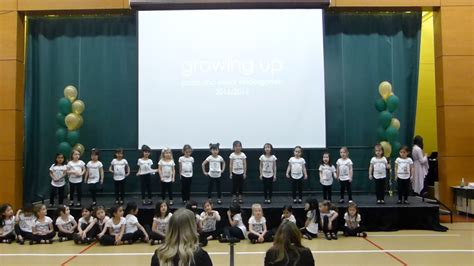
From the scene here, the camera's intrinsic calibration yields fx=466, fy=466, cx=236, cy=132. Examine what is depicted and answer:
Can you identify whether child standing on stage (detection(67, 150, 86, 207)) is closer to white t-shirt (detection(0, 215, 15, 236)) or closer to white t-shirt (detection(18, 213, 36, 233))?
white t-shirt (detection(18, 213, 36, 233))

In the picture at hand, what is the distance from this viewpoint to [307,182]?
1192 cm

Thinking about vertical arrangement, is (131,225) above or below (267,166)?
below

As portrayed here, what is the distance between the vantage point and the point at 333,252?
7.14 meters

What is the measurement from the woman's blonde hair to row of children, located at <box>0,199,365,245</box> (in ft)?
18.1

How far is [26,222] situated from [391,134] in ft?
26.2

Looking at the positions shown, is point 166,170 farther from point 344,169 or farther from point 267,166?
point 344,169

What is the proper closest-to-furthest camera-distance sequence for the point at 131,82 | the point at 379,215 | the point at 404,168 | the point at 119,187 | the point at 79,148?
the point at 379,215
the point at 404,168
the point at 119,187
the point at 79,148
the point at 131,82

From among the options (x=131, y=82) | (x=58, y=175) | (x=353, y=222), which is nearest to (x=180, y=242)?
(x=353, y=222)

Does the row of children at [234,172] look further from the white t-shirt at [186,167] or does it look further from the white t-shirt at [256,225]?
the white t-shirt at [256,225]

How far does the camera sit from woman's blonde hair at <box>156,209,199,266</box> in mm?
2631

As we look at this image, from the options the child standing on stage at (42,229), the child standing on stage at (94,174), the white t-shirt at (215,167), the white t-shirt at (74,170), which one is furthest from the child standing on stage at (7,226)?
the white t-shirt at (215,167)

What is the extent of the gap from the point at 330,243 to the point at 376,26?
6.63 metres

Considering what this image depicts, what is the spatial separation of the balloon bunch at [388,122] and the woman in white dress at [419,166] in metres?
0.52

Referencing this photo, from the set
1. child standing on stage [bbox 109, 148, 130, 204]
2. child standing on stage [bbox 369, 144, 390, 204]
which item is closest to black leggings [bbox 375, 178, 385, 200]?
child standing on stage [bbox 369, 144, 390, 204]
